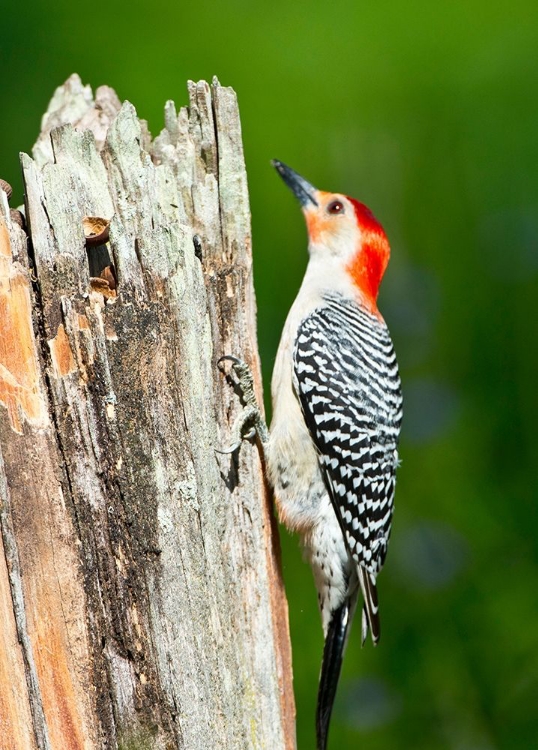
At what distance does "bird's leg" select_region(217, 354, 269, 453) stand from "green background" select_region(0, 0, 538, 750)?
1208 millimetres

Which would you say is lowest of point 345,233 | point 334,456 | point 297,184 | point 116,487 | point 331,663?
point 331,663

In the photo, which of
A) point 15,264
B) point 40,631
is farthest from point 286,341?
point 40,631

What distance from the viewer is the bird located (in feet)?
12.2

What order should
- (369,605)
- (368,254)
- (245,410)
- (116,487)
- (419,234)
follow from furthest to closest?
(419,234), (368,254), (369,605), (245,410), (116,487)

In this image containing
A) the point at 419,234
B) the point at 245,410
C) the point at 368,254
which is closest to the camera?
the point at 245,410

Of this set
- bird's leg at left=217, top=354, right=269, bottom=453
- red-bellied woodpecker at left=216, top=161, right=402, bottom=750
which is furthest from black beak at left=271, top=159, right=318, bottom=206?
bird's leg at left=217, top=354, right=269, bottom=453

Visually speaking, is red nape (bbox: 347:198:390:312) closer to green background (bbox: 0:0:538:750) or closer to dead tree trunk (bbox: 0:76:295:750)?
green background (bbox: 0:0:538:750)

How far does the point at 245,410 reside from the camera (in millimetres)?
3453

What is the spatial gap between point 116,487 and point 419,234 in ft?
9.77

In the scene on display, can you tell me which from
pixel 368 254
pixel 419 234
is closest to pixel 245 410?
pixel 368 254

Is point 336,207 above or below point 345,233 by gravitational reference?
above

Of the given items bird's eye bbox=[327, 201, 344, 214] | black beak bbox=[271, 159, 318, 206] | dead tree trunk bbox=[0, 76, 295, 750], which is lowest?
dead tree trunk bbox=[0, 76, 295, 750]

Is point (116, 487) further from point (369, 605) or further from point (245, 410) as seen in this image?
point (369, 605)

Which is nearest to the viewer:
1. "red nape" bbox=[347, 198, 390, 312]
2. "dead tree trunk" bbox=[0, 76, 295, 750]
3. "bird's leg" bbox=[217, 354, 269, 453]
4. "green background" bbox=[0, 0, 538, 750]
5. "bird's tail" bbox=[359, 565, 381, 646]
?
"dead tree trunk" bbox=[0, 76, 295, 750]
